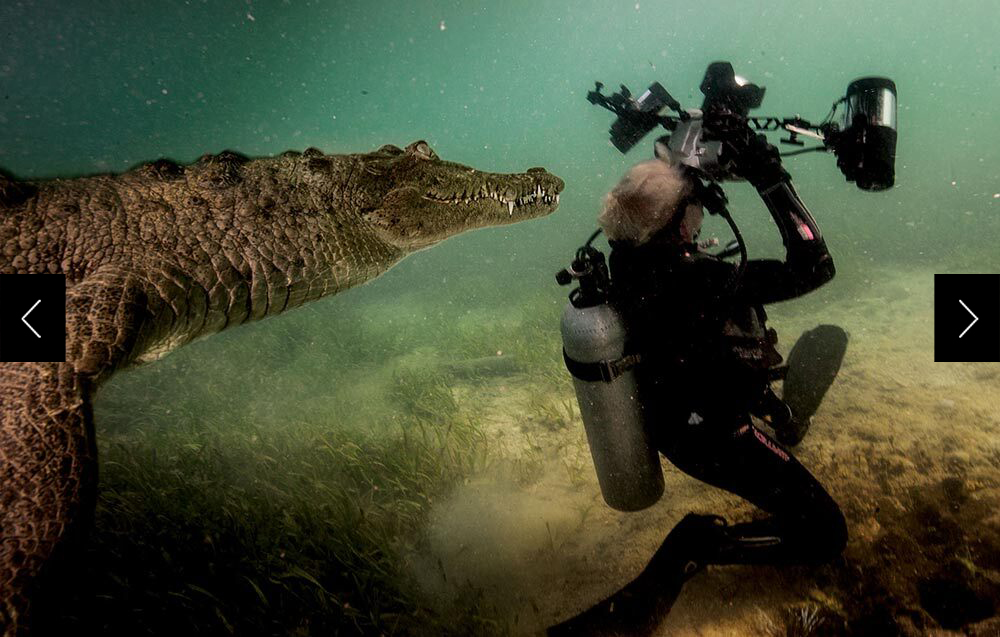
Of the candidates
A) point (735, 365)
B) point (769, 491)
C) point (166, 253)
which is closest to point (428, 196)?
point (166, 253)

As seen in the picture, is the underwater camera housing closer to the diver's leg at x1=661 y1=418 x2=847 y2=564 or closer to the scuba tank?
the scuba tank

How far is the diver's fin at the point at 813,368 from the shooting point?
326 cm

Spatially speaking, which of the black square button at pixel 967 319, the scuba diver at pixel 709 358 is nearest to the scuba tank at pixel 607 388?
the scuba diver at pixel 709 358

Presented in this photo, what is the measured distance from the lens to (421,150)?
3404 mm

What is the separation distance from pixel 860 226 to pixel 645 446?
2105 cm

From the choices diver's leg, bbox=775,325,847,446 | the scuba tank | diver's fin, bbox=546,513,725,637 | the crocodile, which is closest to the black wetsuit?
diver's fin, bbox=546,513,725,637

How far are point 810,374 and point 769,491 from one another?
1343 millimetres

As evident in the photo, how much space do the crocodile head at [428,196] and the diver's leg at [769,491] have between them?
2.17 meters

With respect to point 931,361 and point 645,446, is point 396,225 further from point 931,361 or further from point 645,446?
point 931,361

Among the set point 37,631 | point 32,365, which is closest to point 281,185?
point 32,365

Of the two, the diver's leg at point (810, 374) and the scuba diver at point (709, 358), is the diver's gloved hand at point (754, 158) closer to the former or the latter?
the scuba diver at point (709, 358)

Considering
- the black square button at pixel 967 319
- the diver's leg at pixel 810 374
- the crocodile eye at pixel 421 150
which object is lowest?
the diver's leg at pixel 810 374

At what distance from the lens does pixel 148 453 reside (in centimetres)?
561

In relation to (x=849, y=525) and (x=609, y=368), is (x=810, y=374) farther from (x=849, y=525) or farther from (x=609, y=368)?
(x=609, y=368)
